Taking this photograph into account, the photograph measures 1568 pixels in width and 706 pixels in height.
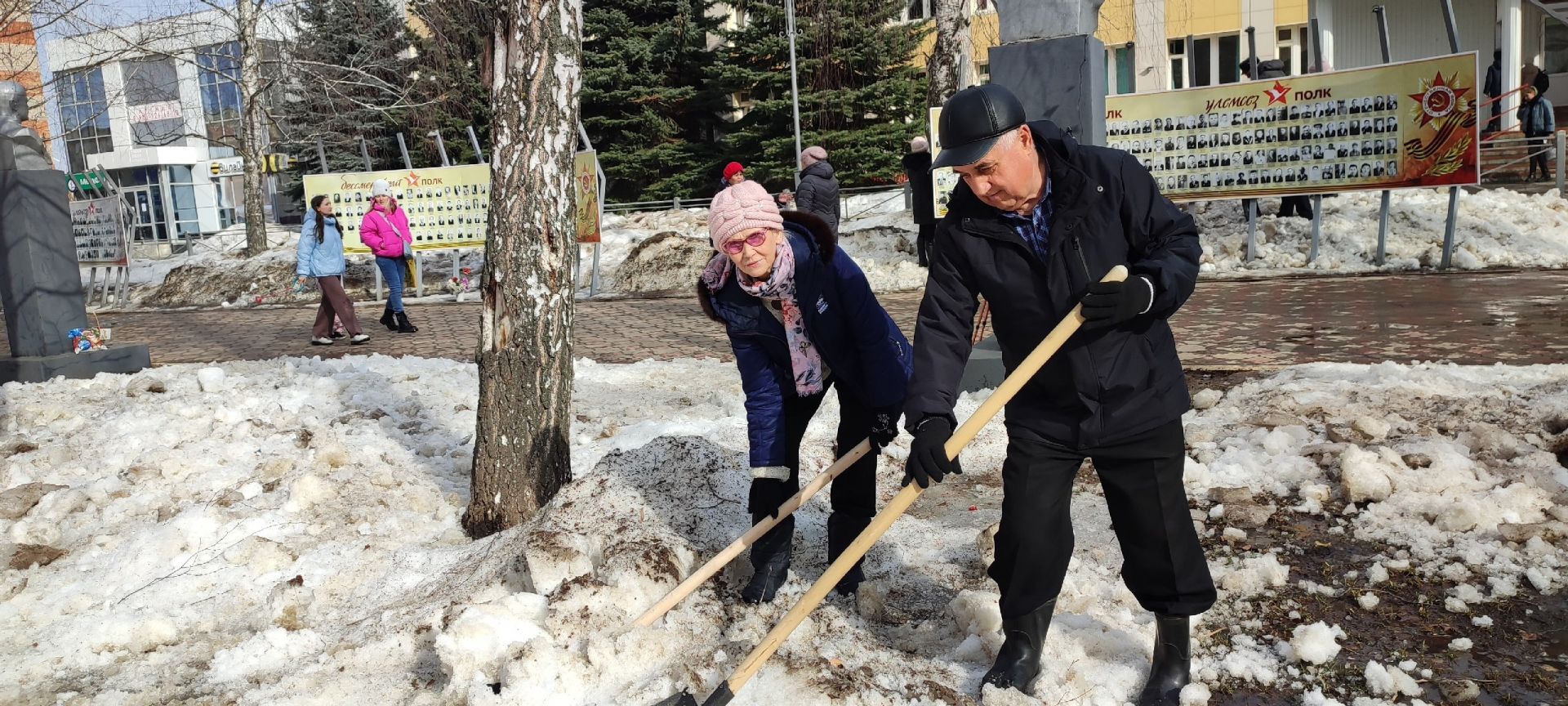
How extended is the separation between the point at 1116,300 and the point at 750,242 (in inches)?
44.0

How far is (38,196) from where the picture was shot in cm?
834

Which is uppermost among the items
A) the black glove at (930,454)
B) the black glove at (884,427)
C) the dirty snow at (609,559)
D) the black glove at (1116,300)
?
the black glove at (1116,300)

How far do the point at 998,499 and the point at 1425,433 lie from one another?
1790 mm

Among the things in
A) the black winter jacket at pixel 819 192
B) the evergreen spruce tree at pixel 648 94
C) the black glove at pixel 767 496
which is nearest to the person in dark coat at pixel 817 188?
the black winter jacket at pixel 819 192

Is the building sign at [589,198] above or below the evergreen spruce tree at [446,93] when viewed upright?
below

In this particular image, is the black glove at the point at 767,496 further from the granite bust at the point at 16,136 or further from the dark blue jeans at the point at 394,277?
the dark blue jeans at the point at 394,277

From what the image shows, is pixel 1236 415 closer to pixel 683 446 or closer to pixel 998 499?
pixel 998 499

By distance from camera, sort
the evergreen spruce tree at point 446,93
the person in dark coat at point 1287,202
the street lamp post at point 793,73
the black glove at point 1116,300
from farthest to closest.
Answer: the street lamp post at point 793,73
the evergreen spruce tree at point 446,93
the person in dark coat at point 1287,202
the black glove at point 1116,300

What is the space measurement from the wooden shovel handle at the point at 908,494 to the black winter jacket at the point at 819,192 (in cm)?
945

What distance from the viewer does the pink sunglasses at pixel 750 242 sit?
3254 mm

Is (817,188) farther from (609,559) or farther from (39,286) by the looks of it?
(609,559)

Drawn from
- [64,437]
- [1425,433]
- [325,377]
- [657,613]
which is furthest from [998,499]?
[64,437]

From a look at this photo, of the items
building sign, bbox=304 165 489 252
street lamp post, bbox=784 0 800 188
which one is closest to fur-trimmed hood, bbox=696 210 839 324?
building sign, bbox=304 165 489 252

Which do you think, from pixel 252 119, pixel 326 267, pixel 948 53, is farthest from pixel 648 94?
pixel 326 267
